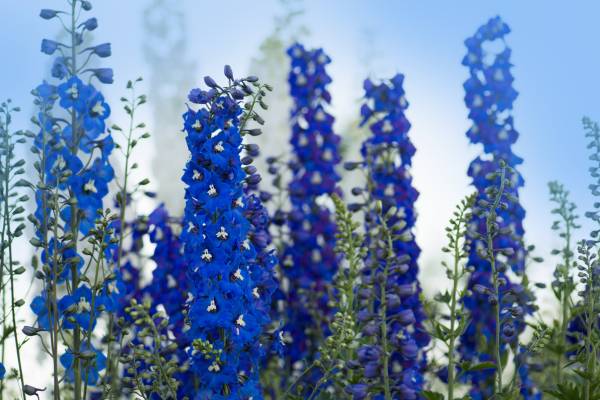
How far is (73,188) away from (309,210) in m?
2.33

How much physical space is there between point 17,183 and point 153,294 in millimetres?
Answer: 1229

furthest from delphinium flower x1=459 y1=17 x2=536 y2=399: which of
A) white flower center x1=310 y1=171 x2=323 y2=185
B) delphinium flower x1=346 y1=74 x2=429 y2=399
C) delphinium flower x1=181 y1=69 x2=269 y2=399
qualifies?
delphinium flower x1=181 y1=69 x2=269 y2=399

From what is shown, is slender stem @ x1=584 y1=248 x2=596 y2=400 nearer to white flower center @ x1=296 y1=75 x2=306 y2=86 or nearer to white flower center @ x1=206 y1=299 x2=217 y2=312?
white flower center @ x1=206 y1=299 x2=217 y2=312

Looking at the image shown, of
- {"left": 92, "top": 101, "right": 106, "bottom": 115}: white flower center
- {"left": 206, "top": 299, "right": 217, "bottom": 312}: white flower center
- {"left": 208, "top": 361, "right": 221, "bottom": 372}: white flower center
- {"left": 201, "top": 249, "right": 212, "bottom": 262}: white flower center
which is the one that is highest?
{"left": 92, "top": 101, "right": 106, "bottom": 115}: white flower center

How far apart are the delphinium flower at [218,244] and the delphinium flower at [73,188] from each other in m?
0.60

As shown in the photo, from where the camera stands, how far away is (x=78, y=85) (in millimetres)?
5215

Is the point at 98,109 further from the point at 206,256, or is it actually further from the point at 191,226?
the point at 206,256

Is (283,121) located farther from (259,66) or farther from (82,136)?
(82,136)

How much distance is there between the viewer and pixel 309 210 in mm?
7105

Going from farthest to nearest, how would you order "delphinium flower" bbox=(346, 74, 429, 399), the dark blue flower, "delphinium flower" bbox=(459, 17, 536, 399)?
"delphinium flower" bbox=(459, 17, 536, 399)
"delphinium flower" bbox=(346, 74, 429, 399)
the dark blue flower

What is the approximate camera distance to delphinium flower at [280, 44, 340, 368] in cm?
673

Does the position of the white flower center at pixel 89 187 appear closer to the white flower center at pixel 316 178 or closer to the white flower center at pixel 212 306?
Answer: the white flower center at pixel 212 306

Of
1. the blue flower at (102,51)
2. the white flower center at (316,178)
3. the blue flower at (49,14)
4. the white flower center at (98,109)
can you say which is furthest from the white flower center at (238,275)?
the white flower center at (316,178)

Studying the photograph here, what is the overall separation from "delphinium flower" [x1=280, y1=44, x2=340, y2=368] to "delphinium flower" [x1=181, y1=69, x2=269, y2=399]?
6.17 feet
